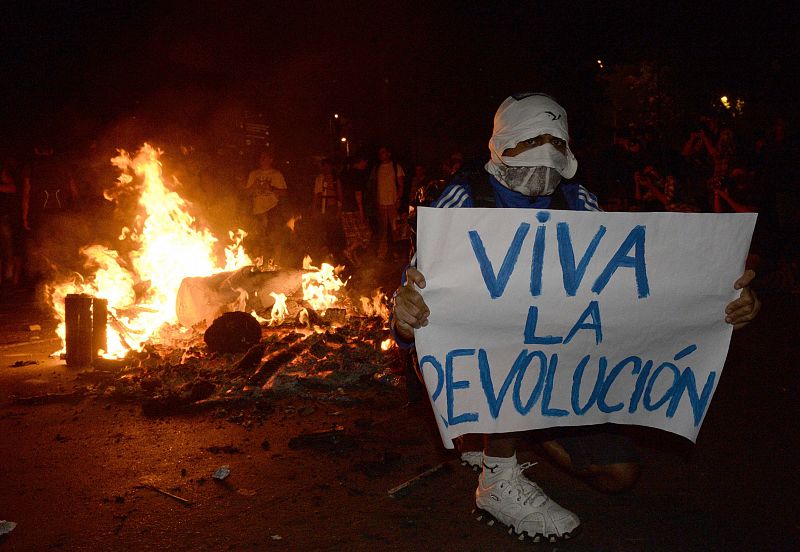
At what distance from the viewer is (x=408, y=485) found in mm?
3691

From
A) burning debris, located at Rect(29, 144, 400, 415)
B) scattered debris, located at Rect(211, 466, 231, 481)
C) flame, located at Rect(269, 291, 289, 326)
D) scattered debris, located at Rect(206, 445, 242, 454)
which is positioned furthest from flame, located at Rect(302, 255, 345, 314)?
scattered debris, located at Rect(211, 466, 231, 481)

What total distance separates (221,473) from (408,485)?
118 centimetres

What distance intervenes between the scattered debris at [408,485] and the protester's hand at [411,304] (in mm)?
1310

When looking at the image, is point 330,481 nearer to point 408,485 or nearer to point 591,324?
point 408,485

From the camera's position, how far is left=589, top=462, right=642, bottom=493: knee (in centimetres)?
322

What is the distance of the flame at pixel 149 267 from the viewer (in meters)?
7.35

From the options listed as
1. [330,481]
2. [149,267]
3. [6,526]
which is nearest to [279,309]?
[149,267]

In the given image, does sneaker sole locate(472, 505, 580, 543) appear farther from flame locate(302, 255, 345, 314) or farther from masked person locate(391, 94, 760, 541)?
flame locate(302, 255, 345, 314)

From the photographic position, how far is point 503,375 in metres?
2.86

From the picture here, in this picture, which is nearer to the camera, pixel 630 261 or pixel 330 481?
pixel 630 261

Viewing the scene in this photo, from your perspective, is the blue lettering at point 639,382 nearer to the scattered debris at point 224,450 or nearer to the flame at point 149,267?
the scattered debris at point 224,450

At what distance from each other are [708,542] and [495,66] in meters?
17.9

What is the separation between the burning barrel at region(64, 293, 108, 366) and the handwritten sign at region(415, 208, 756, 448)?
4944 millimetres

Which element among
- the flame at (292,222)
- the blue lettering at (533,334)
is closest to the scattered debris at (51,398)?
the blue lettering at (533,334)
